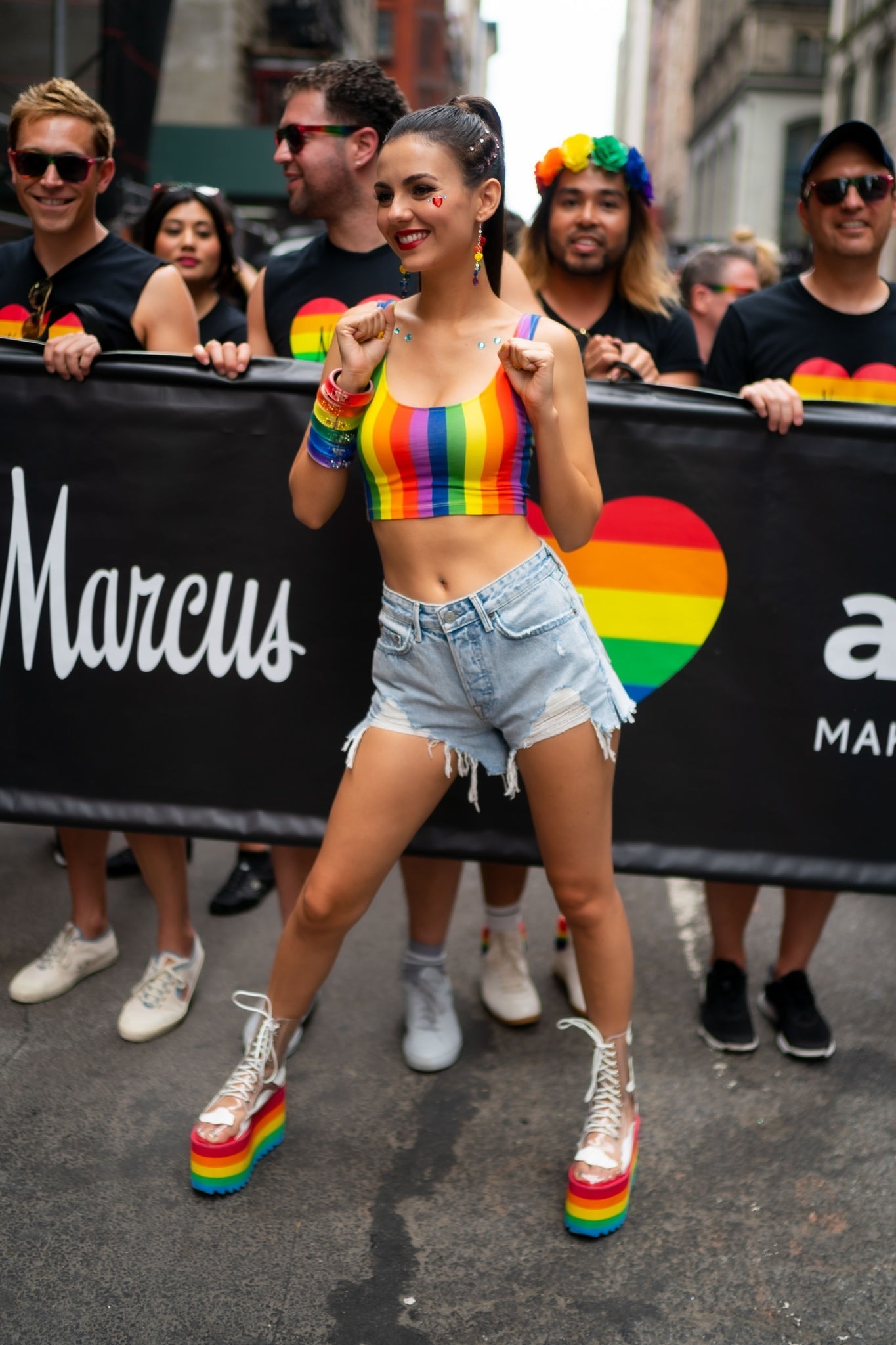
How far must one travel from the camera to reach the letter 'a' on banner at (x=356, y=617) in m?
3.01

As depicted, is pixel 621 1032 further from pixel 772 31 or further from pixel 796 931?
pixel 772 31

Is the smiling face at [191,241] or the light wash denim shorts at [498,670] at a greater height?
the smiling face at [191,241]

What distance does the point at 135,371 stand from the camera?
3.06 m

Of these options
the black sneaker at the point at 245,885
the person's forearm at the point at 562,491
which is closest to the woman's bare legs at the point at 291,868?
Answer: the black sneaker at the point at 245,885

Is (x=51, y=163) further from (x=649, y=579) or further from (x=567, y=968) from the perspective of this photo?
(x=567, y=968)

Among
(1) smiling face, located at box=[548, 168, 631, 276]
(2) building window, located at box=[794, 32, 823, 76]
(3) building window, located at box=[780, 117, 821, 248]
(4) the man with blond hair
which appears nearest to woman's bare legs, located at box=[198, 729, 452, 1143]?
(4) the man with blond hair

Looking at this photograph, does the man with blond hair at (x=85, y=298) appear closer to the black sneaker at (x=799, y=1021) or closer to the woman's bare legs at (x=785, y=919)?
the woman's bare legs at (x=785, y=919)

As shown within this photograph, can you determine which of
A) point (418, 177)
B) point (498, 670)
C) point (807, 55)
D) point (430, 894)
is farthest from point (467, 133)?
point (807, 55)

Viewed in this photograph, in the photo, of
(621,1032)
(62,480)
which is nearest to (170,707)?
(62,480)

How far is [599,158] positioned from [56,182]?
153 cm

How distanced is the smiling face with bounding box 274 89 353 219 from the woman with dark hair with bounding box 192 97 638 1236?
3.11 ft

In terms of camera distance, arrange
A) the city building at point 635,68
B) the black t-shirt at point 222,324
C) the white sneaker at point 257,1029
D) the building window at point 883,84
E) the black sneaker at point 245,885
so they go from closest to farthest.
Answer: the white sneaker at point 257,1029 → the black sneaker at point 245,885 → the black t-shirt at point 222,324 → the building window at point 883,84 → the city building at point 635,68

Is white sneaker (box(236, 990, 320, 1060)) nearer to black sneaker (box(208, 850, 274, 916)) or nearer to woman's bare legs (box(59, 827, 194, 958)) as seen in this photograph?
woman's bare legs (box(59, 827, 194, 958))

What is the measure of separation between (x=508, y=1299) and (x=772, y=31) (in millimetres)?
47317
